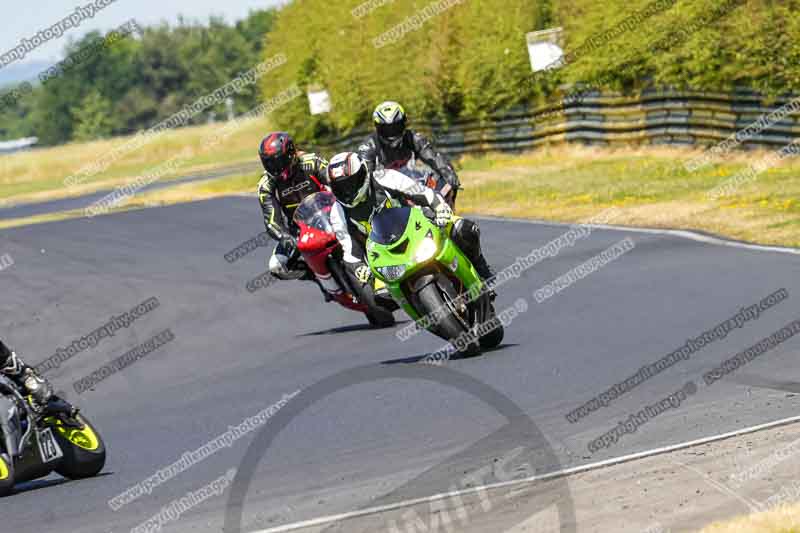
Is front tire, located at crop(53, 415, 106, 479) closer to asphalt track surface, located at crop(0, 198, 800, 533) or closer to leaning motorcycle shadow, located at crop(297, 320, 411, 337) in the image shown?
asphalt track surface, located at crop(0, 198, 800, 533)

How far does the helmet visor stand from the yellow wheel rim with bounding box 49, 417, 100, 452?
21.4 ft

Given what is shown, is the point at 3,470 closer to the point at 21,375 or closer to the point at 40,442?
the point at 40,442

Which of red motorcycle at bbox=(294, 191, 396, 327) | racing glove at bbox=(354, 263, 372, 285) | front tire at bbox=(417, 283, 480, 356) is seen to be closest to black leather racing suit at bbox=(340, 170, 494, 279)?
racing glove at bbox=(354, 263, 372, 285)

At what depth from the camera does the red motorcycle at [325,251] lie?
44.8 ft

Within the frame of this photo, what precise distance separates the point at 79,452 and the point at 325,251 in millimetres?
5347

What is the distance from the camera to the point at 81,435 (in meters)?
8.77

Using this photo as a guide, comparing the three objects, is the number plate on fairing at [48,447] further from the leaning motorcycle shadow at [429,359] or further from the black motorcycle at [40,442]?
the leaning motorcycle shadow at [429,359]

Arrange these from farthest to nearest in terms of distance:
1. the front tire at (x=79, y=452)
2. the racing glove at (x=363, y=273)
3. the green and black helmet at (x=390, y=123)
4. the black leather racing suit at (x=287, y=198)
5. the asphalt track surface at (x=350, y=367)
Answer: the green and black helmet at (x=390, y=123) → the black leather racing suit at (x=287, y=198) → the racing glove at (x=363, y=273) → the front tire at (x=79, y=452) → the asphalt track surface at (x=350, y=367)

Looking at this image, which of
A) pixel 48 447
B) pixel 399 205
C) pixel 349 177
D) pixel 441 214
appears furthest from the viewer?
pixel 399 205

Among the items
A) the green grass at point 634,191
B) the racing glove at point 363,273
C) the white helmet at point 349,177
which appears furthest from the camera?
the green grass at point 634,191

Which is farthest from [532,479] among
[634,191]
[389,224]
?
[634,191]

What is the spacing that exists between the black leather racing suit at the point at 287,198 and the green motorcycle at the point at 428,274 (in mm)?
3632

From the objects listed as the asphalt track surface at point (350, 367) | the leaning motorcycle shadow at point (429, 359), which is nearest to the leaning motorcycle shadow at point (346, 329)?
the asphalt track surface at point (350, 367)

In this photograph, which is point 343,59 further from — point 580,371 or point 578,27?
point 580,371
